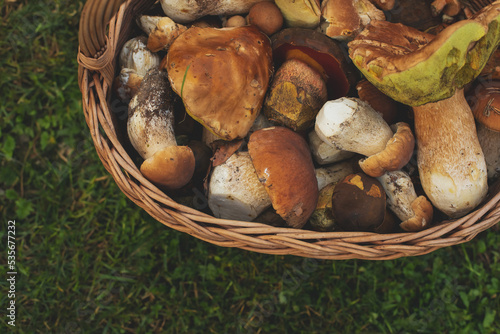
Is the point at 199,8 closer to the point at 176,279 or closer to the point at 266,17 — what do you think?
the point at 266,17

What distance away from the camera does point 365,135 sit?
1.71 metres

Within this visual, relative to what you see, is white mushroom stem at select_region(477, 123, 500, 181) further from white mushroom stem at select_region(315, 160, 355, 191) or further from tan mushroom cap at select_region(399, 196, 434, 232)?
white mushroom stem at select_region(315, 160, 355, 191)

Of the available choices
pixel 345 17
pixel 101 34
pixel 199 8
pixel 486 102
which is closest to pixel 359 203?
pixel 486 102

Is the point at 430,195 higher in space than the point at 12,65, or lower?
higher

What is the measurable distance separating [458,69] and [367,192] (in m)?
0.58

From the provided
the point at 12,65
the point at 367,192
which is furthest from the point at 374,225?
the point at 12,65

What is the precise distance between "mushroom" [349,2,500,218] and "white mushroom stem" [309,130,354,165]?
1.11 ft

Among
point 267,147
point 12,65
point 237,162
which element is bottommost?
point 12,65

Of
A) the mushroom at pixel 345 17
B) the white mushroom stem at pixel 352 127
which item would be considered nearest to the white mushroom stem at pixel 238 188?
the white mushroom stem at pixel 352 127

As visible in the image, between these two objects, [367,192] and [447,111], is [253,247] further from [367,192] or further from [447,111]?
[447,111]

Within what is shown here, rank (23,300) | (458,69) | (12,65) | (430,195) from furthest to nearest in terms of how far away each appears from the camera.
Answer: (12,65), (23,300), (430,195), (458,69)

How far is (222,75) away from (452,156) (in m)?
1.01

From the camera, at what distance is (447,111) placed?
171 centimetres

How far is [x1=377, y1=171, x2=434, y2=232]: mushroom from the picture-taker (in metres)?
1.77
